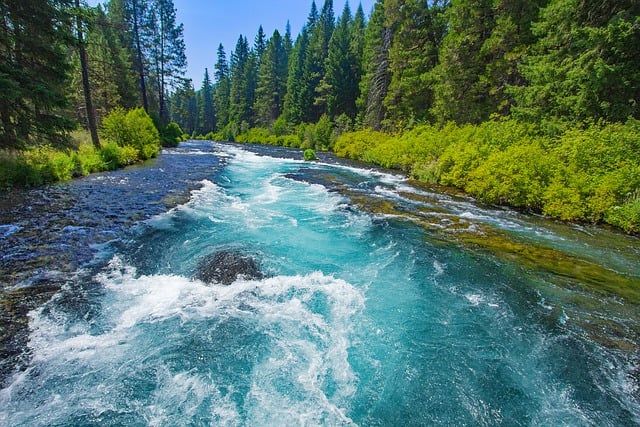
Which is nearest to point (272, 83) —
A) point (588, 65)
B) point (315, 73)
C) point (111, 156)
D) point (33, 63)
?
point (315, 73)

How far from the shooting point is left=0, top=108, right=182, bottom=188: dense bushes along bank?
35.2 feet

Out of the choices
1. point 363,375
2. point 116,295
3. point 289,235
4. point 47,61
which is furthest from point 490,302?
point 47,61

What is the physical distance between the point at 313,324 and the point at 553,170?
34.8 feet

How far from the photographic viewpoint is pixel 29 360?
3.53 m

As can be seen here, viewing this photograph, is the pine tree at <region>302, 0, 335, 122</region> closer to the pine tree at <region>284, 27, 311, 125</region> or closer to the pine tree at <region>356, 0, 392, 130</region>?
the pine tree at <region>284, 27, 311, 125</region>

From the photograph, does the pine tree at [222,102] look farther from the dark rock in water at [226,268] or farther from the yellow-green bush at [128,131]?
the dark rock in water at [226,268]

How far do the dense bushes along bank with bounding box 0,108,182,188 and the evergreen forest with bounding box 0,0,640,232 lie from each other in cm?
33

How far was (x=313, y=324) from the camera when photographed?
466 cm

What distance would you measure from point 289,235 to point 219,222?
2.25 metres

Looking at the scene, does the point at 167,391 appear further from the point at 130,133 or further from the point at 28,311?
the point at 130,133

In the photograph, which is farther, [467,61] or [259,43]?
[259,43]

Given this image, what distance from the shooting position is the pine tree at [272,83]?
208ft

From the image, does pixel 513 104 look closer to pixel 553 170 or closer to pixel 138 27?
pixel 553 170

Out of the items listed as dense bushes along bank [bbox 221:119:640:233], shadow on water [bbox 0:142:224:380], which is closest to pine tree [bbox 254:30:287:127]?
dense bushes along bank [bbox 221:119:640:233]
